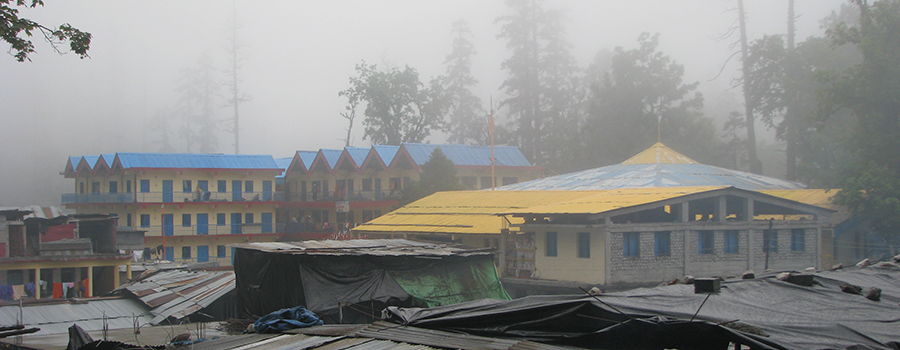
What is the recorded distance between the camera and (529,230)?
88.9 ft

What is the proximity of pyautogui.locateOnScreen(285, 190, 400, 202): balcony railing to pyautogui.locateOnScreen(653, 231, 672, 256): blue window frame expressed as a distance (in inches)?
893

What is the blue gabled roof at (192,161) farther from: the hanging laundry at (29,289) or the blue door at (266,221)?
the hanging laundry at (29,289)

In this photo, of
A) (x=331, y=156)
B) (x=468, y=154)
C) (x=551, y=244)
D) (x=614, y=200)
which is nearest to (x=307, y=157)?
(x=331, y=156)

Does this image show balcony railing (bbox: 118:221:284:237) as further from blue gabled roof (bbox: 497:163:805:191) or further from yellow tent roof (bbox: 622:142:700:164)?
yellow tent roof (bbox: 622:142:700:164)

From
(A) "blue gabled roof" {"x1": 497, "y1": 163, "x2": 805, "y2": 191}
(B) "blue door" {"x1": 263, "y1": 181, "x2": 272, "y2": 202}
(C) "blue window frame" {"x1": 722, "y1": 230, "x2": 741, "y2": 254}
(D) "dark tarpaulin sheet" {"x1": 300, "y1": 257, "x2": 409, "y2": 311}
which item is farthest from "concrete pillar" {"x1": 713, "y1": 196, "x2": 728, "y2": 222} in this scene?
(B) "blue door" {"x1": 263, "y1": 181, "x2": 272, "y2": 202}

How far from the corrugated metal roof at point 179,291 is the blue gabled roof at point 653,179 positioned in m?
17.5

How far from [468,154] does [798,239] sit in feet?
79.8

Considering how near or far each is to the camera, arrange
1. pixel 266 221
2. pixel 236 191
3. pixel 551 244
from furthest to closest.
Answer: pixel 266 221
pixel 236 191
pixel 551 244

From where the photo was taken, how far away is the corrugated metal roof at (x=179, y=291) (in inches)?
804

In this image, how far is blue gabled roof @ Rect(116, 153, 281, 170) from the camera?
44.2 m

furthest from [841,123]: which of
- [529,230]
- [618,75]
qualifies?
[529,230]

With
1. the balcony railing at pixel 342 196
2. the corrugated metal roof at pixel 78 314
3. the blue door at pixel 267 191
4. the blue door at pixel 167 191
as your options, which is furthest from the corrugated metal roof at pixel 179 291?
the blue door at pixel 267 191

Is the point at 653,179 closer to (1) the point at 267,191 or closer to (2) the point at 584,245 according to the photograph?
(2) the point at 584,245

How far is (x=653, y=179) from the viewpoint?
107 feet
